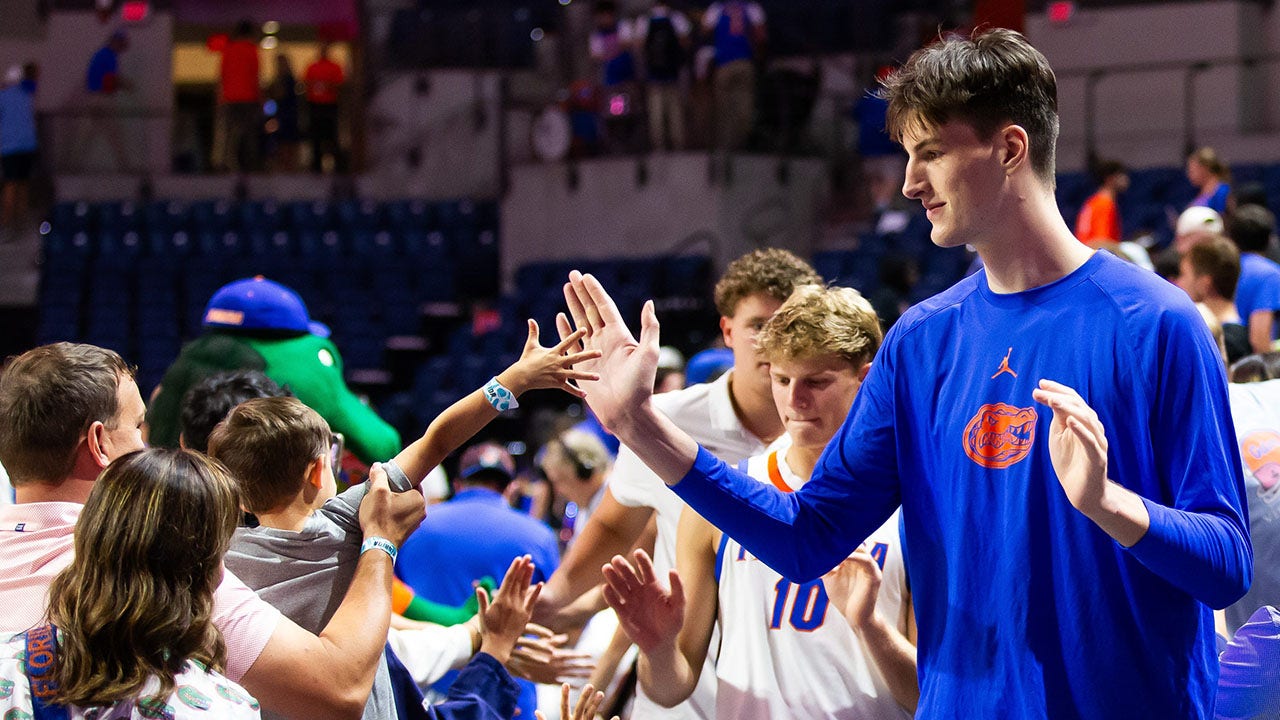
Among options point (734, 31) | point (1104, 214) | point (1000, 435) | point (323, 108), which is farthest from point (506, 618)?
point (323, 108)

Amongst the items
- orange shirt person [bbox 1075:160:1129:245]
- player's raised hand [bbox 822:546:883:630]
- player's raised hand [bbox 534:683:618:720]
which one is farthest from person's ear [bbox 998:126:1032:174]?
orange shirt person [bbox 1075:160:1129:245]

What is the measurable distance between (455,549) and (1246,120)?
10.8m

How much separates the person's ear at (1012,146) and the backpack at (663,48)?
38.8ft

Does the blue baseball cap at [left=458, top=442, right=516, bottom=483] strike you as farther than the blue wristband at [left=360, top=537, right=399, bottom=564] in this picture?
Yes

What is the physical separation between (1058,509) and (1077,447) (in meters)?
0.21

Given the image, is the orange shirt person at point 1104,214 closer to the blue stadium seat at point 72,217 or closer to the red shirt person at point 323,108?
the red shirt person at point 323,108

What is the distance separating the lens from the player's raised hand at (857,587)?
9.31ft

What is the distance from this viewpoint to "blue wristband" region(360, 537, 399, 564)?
269cm

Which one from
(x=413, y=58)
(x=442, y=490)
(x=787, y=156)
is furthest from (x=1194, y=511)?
(x=413, y=58)

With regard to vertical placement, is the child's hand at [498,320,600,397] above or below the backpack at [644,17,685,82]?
below

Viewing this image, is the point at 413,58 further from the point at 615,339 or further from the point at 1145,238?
the point at 615,339

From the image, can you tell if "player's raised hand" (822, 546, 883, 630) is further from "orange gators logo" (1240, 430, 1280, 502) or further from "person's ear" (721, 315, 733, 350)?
"person's ear" (721, 315, 733, 350)

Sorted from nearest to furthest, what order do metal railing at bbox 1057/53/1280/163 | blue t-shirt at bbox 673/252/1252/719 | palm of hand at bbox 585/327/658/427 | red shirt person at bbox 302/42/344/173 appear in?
1. blue t-shirt at bbox 673/252/1252/719
2. palm of hand at bbox 585/327/658/427
3. metal railing at bbox 1057/53/1280/163
4. red shirt person at bbox 302/42/344/173

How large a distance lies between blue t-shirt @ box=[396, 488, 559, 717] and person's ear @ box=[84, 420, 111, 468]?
7.80ft
